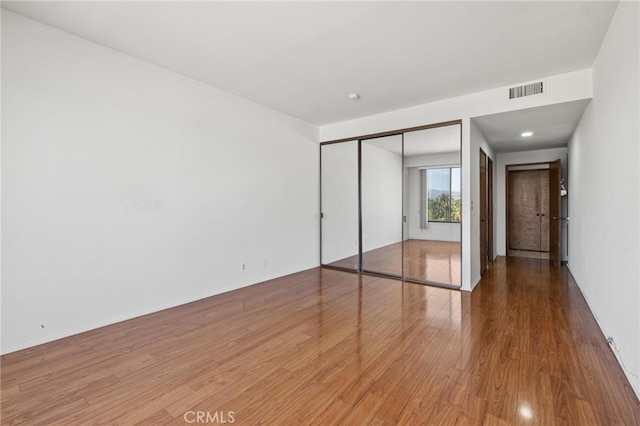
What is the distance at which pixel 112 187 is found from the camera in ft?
10.1

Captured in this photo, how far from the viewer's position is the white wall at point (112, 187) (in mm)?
2537

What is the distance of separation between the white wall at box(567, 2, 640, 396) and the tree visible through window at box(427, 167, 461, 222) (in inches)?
58.9

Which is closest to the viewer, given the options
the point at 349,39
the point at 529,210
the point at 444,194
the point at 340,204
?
the point at 349,39

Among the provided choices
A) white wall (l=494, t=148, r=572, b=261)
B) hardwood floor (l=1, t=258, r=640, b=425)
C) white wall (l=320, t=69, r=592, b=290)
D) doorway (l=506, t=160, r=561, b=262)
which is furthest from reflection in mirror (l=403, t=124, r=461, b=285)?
doorway (l=506, t=160, r=561, b=262)

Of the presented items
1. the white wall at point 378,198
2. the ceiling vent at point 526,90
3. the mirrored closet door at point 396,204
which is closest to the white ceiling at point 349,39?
the ceiling vent at point 526,90

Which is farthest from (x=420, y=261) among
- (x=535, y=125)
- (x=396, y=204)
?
(x=535, y=125)

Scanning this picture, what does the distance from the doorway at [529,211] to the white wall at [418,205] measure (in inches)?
127

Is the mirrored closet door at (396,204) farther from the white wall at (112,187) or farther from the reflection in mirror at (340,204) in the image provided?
the white wall at (112,187)

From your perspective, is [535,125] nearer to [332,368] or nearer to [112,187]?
[332,368]

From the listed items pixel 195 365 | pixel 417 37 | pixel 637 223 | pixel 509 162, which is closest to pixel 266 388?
pixel 195 365

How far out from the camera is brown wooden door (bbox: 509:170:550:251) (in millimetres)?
6695

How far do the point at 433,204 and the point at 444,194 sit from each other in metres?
0.28

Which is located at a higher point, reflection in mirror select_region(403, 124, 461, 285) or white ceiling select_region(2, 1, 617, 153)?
white ceiling select_region(2, 1, 617, 153)

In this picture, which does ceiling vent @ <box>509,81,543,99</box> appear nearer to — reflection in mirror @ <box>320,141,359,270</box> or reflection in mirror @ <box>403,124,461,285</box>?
reflection in mirror @ <box>403,124,461,285</box>
